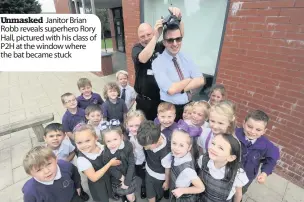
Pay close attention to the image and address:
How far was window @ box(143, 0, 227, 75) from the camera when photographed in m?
3.32

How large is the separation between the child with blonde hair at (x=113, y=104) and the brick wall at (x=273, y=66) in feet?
5.82

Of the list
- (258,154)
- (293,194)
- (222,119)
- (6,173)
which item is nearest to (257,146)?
(258,154)

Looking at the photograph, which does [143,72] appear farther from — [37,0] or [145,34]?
[37,0]

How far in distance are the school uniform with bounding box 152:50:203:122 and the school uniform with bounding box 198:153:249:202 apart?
71cm

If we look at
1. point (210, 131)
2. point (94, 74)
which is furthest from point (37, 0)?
point (210, 131)

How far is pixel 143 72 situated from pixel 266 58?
1679 mm

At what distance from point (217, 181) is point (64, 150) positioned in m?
1.85

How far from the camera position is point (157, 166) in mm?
2174

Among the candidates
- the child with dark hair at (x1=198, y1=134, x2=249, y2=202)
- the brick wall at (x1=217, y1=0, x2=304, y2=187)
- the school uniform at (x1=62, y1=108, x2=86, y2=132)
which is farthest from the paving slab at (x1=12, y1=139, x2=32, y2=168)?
the brick wall at (x1=217, y1=0, x2=304, y2=187)

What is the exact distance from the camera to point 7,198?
8.98 feet

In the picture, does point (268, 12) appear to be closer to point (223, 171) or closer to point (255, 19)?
point (255, 19)

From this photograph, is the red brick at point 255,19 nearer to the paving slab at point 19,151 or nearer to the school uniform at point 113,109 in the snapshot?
the school uniform at point 113,109

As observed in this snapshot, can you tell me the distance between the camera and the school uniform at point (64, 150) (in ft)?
8.18

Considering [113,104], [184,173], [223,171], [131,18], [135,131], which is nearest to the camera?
[223,171]
